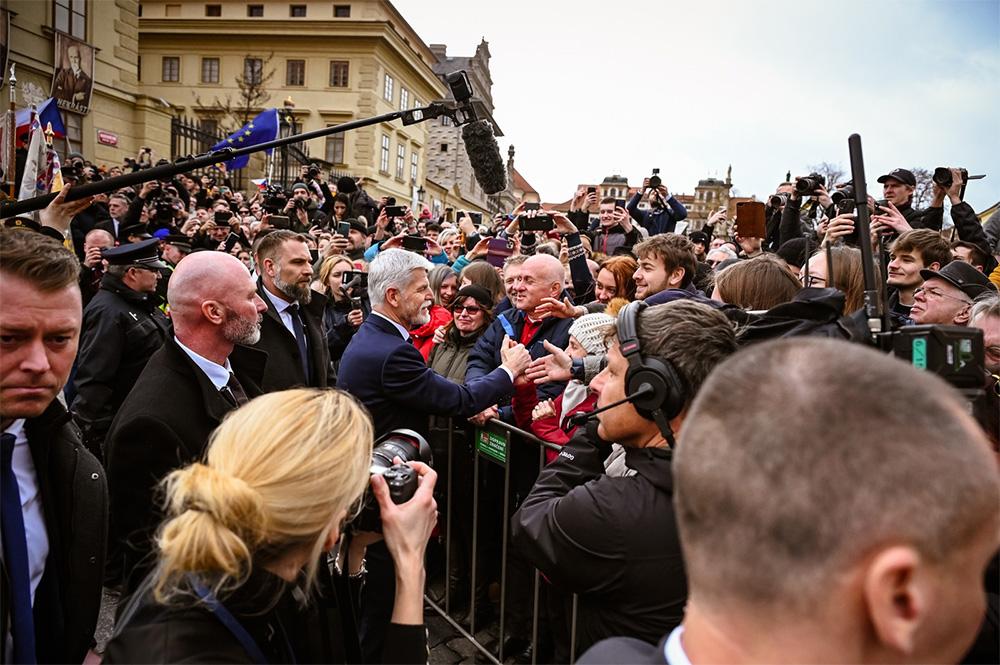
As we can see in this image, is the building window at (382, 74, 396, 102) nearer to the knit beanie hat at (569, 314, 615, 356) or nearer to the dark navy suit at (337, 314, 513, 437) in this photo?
the dark navy suit at (337, 314, 513, 437)

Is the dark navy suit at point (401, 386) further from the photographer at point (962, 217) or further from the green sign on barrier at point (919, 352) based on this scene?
the photographer at point (962, 217)

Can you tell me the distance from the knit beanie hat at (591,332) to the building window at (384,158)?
42193 millimetres

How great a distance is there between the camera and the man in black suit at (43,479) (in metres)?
1.80

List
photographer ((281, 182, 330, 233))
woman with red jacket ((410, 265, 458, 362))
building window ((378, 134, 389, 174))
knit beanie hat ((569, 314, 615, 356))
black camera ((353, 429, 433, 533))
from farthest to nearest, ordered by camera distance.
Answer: building window ((378, 134, 389, 174))
photographer ((281, 182, 330, 233))
woman with red jacket ((410, 265, 458, 362))
knit beanie hat ((569, 314, 615, 356))
black camera ((353, 429, 433, 533))

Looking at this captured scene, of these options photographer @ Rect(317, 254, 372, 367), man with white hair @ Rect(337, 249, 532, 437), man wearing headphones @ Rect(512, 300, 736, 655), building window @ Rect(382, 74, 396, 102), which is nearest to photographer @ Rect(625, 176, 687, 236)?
photographer @ Rect(317, 254, 372, 367)

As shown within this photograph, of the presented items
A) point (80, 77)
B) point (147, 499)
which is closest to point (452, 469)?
point (147, 499)

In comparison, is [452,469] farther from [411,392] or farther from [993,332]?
[993,332]

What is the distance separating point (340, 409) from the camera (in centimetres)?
162

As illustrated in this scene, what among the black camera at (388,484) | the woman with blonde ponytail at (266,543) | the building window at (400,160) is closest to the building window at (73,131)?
the black camera at (388,484)

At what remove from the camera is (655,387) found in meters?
1.79

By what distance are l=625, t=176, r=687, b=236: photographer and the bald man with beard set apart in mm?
6042

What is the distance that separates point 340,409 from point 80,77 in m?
22.4

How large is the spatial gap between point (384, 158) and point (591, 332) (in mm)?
43473

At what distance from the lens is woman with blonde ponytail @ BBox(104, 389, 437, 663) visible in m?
1.32
